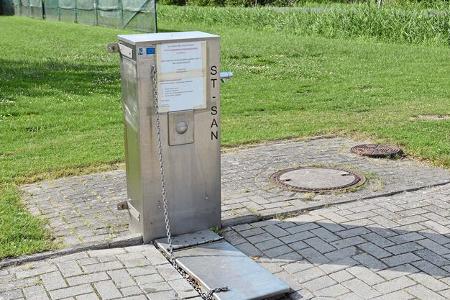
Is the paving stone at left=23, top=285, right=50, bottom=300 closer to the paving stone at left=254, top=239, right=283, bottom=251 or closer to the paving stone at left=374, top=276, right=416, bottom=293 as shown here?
the paving stone at left=254, top=239, right=283, bottom=251

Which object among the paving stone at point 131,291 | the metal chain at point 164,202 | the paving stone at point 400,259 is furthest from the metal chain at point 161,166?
the paving stone at point 400,259

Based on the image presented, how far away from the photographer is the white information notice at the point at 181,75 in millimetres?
5270

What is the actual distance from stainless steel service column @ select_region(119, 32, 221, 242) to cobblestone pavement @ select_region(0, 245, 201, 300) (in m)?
0.41

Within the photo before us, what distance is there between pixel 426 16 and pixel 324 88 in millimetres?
9710

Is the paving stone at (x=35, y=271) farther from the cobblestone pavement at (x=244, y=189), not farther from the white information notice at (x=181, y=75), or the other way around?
the white information notice at (x=181, y=75)

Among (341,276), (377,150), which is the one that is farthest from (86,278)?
(377,150)

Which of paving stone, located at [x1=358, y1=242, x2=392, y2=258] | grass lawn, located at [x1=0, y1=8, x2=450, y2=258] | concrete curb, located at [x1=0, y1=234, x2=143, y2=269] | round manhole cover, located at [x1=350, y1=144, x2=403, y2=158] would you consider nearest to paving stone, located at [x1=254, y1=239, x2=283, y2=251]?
paving stone, located at [x1=358, y1=242, x2=392, y2=258]

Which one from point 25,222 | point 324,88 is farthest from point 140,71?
point 324,88

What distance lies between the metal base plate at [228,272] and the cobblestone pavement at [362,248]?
0.14 m

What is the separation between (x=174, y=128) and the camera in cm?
544

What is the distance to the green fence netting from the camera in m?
26.2

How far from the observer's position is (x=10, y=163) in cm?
795

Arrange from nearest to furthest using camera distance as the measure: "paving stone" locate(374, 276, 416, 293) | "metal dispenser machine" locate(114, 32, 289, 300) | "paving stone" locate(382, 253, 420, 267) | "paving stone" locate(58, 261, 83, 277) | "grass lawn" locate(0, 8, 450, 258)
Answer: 1. "paving stone" locate(374, 276, 416, 293)
2. "paving stone" locate(58, 261, 83, 277)
3. "paving stone" locate(382, 253, 420, 267)
4. "metal dispenser machine" locate(114, 32, 289, 300)
5. "grass lawn" locate(0, 8, 450, 258)

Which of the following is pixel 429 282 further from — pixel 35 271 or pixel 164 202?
pixel 35 271
